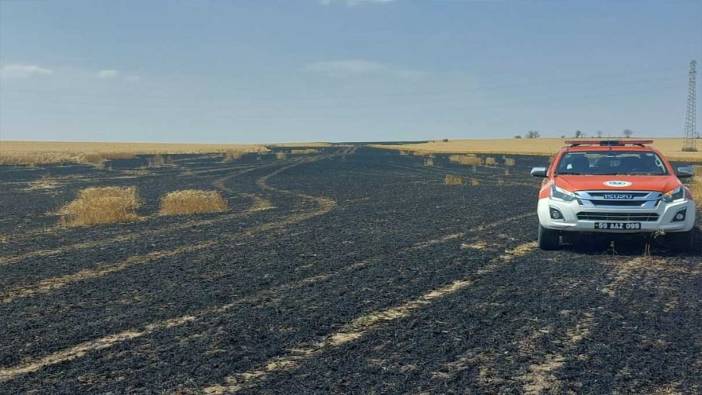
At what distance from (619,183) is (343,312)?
5.18m

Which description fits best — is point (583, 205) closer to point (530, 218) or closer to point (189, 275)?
point (530, 218)

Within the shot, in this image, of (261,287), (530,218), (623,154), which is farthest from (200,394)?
(530,218)

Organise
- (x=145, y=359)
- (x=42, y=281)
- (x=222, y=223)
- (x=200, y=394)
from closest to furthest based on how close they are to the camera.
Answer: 1. (x=200, y=394)
2. (x=145, y=359)
3. (x=42, y=281)
4. (x=222, y=223)

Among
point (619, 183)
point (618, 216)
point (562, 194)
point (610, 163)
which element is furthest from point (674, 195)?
point (562, 194)

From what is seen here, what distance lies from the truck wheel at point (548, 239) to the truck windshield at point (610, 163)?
126 cm

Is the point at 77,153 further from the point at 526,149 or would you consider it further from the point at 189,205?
the point at 189,205

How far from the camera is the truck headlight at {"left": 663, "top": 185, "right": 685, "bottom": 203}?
8.51m

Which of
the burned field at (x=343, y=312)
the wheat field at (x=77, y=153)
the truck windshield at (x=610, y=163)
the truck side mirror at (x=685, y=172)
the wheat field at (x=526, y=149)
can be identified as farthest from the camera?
the wheat field at (x=526, y=149)

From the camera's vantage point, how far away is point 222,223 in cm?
1318

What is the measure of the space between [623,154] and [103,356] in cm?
888

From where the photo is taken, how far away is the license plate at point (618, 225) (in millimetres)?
8469

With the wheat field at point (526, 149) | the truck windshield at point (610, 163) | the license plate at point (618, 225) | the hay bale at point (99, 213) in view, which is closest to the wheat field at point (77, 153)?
the wheat field at point (526, 149)

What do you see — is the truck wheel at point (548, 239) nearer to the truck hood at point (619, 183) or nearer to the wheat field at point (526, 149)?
the truck hood at point (619, 183)

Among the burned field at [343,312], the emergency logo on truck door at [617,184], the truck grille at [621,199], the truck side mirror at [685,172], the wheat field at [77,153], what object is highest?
the truck side mirror at [685,172]
